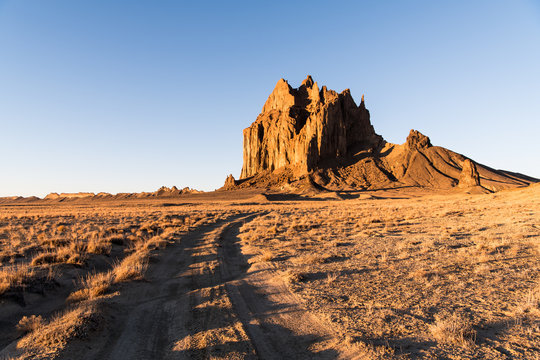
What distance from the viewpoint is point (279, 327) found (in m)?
5.55

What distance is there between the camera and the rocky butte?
122 m

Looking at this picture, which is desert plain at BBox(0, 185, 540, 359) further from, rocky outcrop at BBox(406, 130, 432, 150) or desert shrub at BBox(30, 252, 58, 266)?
rocky outcrop at BBox(406, 130, 432, 150)

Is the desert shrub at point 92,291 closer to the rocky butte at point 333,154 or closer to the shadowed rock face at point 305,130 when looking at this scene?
the rocky butte at point 333,154

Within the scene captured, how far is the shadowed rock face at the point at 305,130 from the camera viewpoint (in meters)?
143

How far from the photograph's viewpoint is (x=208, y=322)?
5.73 m

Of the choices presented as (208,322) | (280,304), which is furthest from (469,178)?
(208,322)

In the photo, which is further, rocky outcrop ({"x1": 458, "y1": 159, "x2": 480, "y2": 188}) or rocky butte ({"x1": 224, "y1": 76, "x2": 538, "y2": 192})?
rocky butte ({"x1": 224, "y1": 76, "x2": 538, "y2": 192})

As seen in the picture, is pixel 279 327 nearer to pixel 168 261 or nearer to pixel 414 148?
pixel 168 261

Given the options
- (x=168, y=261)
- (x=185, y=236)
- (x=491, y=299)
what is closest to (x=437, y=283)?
(x=491, y=299)

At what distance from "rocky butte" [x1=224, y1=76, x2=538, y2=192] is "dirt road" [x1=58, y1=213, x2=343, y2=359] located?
105471 millimetres

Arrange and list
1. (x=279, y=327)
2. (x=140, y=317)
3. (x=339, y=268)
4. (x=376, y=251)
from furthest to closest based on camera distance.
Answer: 1. (x=376, y=251)
2. (x=339, y=268)
3. (x=140, y=317)
4. (x=279, y=327)

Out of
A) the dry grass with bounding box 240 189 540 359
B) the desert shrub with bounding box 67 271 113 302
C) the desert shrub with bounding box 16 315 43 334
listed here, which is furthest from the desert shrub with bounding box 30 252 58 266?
the dry grass with bounding box 240 189 540 359

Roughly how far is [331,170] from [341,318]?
434 feet

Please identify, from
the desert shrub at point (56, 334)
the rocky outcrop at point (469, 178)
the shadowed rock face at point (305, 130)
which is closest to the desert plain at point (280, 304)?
the desert shrub at point (56, 334)
